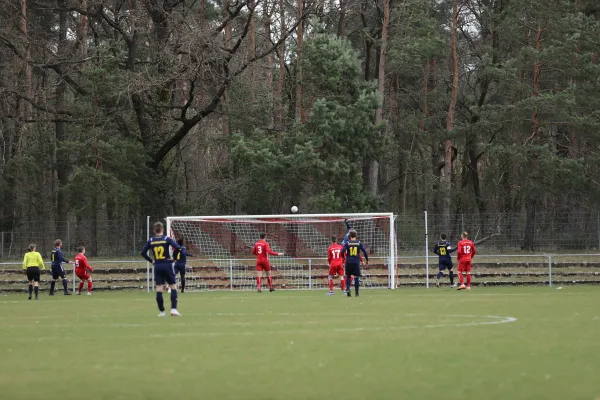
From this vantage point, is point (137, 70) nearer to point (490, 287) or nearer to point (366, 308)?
point (490, 287)

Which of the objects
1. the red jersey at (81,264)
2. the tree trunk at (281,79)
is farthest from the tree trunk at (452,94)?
the red jersey at (81,264)

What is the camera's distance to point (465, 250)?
106ft

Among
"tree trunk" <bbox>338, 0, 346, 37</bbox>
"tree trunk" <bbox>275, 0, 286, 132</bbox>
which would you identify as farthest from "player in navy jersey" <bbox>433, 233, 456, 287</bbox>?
"tree trunk" <bbox>338, 0, 346, 37</bbox>

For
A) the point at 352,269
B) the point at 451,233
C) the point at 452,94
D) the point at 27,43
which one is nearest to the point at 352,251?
the point at 352,269

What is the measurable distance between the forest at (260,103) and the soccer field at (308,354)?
22059mm

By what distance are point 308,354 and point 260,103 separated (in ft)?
110

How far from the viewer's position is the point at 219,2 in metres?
50.6

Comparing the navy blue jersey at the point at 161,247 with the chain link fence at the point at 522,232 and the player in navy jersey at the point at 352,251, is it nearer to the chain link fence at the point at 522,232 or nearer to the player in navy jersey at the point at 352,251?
the player in navy jersey at the point at 352,251

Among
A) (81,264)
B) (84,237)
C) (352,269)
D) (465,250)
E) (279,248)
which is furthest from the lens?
(84,237)

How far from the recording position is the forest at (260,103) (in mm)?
43156

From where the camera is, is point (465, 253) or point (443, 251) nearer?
point (465, 253)

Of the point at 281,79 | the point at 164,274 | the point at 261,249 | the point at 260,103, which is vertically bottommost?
the point at 164,274

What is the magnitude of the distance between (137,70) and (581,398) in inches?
1596

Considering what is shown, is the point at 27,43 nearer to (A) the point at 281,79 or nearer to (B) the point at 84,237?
(B) the point at 84,237
